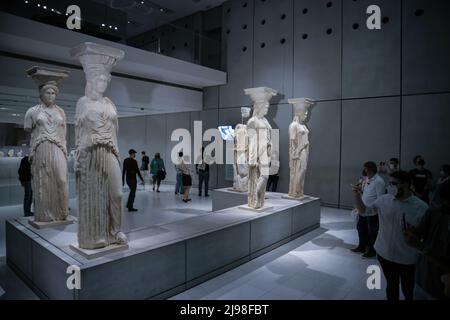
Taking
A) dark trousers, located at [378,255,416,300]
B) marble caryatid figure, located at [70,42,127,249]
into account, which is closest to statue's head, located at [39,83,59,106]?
marble caryatid figure, located at [70,42,127,249]

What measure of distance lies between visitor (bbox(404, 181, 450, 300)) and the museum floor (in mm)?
1752

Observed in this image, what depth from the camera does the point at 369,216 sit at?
504 centimetres

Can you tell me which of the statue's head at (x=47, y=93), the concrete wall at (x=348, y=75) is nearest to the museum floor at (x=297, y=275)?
the statue's head at (x=47, y=93)

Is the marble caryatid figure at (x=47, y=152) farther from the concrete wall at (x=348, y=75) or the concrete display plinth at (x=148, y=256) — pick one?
the concrete wall at (x=348, y=75)

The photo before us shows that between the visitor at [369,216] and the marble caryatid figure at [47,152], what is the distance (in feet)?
14.7

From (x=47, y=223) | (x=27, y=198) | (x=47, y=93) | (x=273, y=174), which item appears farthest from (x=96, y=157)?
(x=273, y=174)

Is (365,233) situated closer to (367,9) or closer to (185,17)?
(367,9)

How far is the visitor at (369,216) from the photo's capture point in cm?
437

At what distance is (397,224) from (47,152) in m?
4.57

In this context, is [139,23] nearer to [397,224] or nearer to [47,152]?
[47,152]

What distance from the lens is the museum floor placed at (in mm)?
3729

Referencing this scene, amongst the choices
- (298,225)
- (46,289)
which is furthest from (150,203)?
(46,289)

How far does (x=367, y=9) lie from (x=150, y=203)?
8.20 meters

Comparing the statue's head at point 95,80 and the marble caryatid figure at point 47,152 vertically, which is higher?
the statue's head at point 95,80
